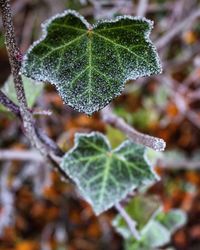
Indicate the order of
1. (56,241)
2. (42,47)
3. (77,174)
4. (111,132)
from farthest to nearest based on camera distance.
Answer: (56,241)
(111,132)
(77,174)
(42,47)

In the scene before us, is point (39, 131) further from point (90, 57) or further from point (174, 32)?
point (174, 32)

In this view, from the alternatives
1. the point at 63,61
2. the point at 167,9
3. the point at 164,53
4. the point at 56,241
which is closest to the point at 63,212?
the point at 56,241

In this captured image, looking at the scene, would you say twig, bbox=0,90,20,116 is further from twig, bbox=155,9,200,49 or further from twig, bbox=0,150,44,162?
twig, bbox=155,9,200,49

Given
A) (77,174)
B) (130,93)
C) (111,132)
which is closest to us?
(77,174)

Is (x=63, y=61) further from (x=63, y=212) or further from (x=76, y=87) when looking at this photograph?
(x=63, y=212)

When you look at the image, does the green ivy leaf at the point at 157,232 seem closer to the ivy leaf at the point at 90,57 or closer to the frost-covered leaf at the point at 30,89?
the frost-covered leaf at the point at 30,89

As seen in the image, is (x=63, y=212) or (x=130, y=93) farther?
(x=130, y=93)

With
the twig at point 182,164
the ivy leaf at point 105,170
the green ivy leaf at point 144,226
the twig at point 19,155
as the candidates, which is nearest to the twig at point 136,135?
the ivy leaf at point 105,170
